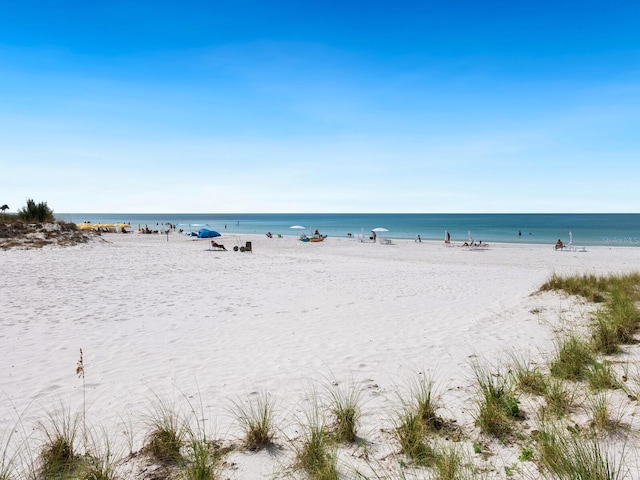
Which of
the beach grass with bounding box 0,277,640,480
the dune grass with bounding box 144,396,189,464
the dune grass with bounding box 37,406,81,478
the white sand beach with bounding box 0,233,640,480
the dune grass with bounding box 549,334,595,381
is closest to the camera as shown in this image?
the beach grass with bounding box 0,277,640,480

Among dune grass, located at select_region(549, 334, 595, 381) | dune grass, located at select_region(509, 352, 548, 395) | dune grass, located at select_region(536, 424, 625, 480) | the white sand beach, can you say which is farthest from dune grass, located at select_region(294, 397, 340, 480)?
dune grass, located at select_region(549, 334, 595, 381)

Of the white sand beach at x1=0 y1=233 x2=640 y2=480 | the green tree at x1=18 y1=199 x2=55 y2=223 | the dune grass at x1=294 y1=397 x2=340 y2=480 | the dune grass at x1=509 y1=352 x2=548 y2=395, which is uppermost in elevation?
the green tree at x1=18 y1=199 x2=55 y2=223

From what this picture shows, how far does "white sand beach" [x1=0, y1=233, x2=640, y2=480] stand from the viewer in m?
3.94

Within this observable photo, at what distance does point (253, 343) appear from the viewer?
650 cm

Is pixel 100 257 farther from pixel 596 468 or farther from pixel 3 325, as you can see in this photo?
pixel 596 468

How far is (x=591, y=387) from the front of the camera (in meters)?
3.89

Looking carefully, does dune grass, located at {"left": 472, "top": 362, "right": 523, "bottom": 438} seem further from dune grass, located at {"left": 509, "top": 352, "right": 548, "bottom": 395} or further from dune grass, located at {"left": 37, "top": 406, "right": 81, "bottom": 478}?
dune grass, located at {"left": 37, "top": 406, "right": 81, "bottom": 478}

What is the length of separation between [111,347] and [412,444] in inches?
205

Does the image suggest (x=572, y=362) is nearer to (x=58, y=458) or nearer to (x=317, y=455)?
(x=317, y=455)

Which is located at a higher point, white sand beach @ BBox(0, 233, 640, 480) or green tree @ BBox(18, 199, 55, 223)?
green tree @ BBox(18, 199, 55, 223)

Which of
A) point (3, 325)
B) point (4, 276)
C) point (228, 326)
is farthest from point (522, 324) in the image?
point (4, 276)

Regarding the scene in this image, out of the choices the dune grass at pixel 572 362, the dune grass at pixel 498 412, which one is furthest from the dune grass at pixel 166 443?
the dune grass at pixel 572 362

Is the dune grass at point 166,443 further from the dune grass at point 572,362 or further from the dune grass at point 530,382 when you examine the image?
the dune grass at point 572,362

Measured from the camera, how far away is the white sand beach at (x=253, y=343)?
12.9 feet
